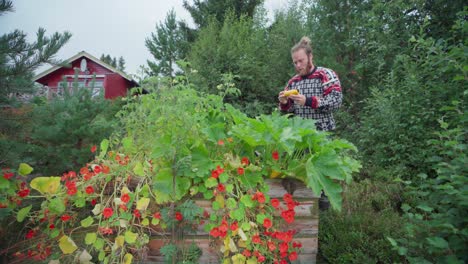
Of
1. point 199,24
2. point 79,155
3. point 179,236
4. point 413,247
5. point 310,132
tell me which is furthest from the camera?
point 199,24

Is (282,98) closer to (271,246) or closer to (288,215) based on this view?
(288,215)

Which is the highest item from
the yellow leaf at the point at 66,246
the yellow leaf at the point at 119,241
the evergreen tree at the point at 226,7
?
the evergreen tree at the point at 226,7

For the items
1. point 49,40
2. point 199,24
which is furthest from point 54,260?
point 199,24

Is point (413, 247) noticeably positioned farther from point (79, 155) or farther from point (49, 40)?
point (79, 155)

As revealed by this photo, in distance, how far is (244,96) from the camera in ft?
22.8

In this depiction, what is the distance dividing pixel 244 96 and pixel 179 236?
553 cm

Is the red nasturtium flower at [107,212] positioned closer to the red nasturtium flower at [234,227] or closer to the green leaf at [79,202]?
the green leaf at [79,202]

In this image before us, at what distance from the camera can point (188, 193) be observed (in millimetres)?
1679

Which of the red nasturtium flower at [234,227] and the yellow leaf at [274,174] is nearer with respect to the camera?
the red nasturtium flower at [234,227]

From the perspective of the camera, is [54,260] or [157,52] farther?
[157,52]

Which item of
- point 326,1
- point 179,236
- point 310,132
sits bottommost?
point 179,236

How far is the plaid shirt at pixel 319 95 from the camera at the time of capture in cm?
244

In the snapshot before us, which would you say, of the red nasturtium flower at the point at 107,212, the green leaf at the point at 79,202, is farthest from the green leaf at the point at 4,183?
the red nasturtium flower at the point at 107,212

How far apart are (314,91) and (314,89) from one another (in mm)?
17
